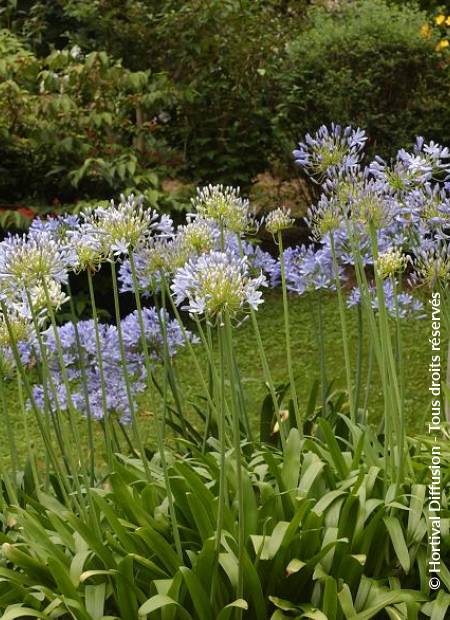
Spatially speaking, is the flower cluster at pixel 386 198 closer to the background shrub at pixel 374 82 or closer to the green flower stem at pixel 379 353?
the green flower stem at pixel 379 353

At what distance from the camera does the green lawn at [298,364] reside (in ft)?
20.2

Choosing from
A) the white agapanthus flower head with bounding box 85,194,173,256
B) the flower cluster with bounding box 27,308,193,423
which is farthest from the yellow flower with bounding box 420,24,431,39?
the white agapanthus flower head with bounding box 85,194,173,256

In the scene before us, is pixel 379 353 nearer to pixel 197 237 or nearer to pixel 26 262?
pixel 197 237

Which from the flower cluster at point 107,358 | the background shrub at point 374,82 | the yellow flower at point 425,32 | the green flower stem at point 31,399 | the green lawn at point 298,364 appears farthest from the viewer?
the yellow flower at point 425,32

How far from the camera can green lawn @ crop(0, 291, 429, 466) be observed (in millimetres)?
6172

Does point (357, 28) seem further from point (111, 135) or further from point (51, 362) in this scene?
point (51, 362)

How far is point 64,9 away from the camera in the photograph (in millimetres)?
10102

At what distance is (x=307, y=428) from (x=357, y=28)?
21.5ft

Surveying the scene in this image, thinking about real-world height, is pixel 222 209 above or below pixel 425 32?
below

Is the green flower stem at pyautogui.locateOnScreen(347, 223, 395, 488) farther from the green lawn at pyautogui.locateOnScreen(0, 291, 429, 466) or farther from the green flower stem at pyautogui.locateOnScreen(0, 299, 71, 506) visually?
the green lawn at pyautogui.locateOnScreen(0, 291, 429, 466)

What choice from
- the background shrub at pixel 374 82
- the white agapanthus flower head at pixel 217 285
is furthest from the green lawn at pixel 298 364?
the white agapanthus flower head at pixel 217 285

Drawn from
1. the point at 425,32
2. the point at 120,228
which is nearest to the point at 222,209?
the point at 120,228

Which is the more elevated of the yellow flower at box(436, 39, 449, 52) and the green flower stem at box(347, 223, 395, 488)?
the yellow flower at box(436, 39, 449, 52)

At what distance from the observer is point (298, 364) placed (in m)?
7.32
